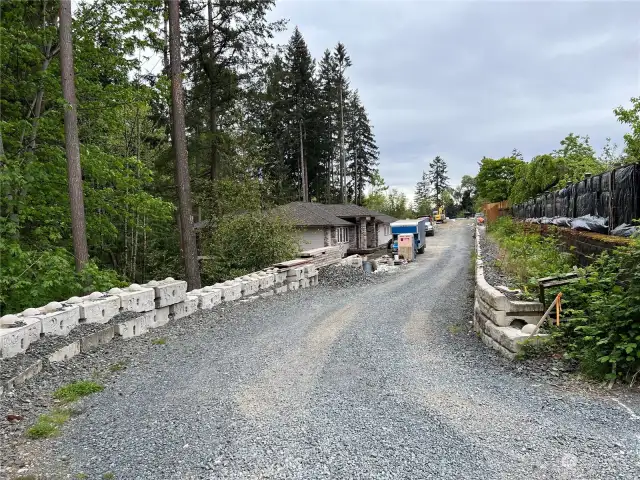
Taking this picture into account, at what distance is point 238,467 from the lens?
117 inches

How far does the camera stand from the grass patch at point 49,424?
11.7 feet

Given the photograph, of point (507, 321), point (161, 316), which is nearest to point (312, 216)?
point (161, 316)

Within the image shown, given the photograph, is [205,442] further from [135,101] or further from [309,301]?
[135,101]

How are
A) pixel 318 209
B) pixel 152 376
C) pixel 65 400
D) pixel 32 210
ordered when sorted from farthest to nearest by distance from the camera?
1. pixel 318 209
2. pixel 32 210
3. pixel 152 376
4. pixel 65 400

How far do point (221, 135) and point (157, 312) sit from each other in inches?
454

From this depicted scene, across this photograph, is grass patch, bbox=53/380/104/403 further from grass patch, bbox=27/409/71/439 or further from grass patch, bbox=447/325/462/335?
grass patch, bbox=447/325/462/335

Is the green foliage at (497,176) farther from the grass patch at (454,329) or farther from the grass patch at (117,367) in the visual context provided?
the grass patch at (117,367)

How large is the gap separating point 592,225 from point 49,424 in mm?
10101

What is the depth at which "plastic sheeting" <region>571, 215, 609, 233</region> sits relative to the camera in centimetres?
886

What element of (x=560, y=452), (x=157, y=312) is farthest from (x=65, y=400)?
(x=560, y=452)

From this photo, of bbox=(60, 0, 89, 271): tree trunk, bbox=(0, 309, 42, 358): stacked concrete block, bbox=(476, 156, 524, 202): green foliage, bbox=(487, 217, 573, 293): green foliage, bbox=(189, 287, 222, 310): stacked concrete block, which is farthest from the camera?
bbox=(476, 156, 524, 202): green foliage

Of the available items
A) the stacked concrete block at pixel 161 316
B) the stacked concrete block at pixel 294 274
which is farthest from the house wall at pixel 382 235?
the stacked concrete block at pixel 161 316

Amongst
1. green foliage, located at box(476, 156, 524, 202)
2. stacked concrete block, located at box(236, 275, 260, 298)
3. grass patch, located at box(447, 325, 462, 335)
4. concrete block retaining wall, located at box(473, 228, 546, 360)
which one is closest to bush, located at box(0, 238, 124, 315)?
stacked concrete block, located at box(236, 275, 260, 298)

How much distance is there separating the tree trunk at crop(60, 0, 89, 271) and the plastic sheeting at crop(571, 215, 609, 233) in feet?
37.8
